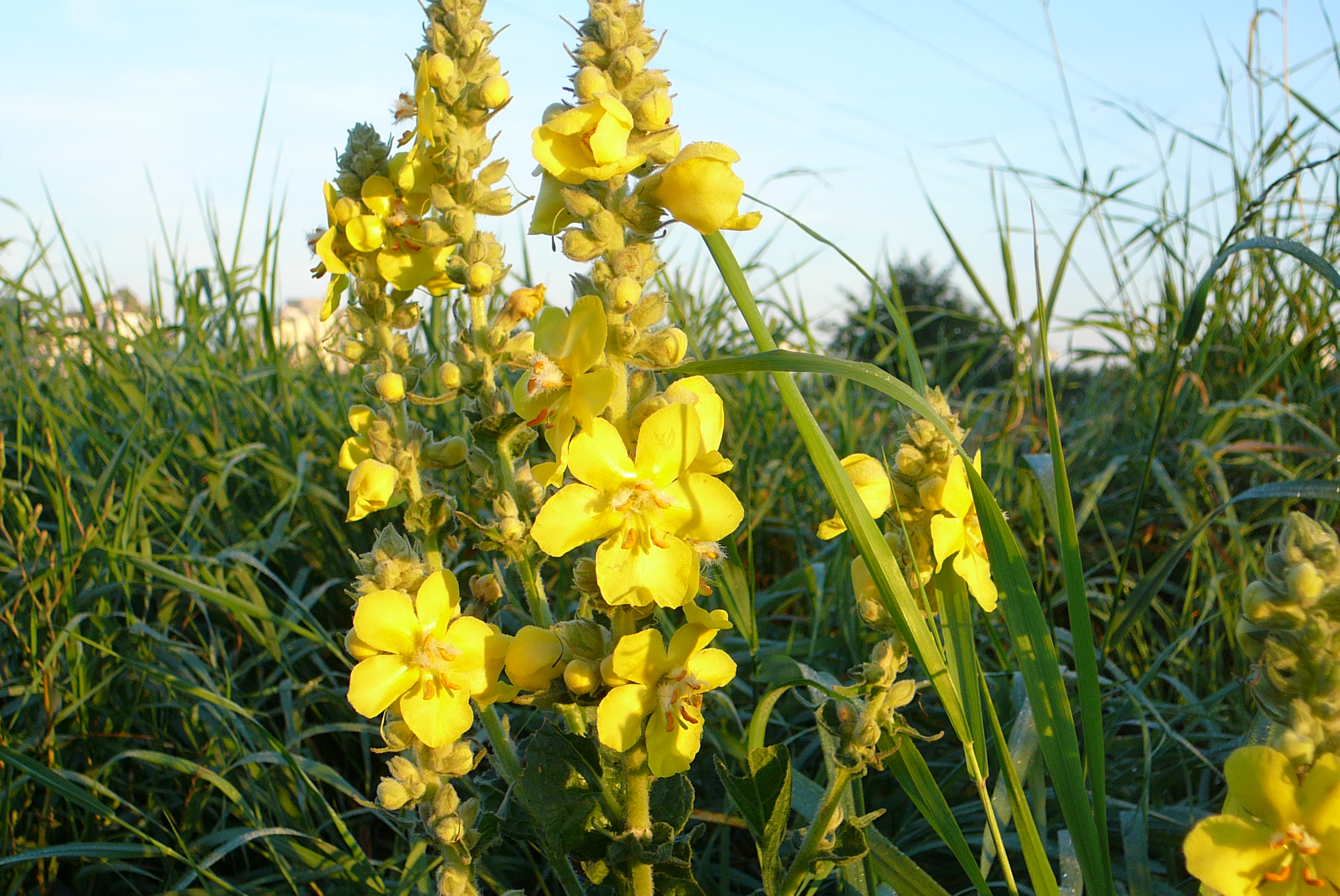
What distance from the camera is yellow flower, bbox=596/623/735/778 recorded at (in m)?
1.12

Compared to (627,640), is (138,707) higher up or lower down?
lower down

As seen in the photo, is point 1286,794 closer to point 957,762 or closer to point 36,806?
point 957,762

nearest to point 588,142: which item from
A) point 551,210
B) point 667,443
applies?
point 551,210

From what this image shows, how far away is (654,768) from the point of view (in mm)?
1138

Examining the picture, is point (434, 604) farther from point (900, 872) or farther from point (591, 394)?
point (900, 872)

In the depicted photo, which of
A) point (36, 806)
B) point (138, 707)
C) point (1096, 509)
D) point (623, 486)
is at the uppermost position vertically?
point (623, 486)

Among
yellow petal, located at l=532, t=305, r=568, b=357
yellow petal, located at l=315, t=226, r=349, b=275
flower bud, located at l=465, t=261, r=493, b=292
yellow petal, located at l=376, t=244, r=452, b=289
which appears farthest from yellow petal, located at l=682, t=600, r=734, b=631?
yellow petal, located at l=315, t=226, r=349, b=275

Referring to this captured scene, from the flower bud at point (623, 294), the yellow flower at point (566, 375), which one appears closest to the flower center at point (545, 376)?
the yellow flower at point (566, 375)

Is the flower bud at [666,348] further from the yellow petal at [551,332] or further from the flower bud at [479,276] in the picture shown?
the flower bud at [479,276]

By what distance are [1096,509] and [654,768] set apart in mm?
2587

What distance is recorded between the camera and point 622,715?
3.72ft

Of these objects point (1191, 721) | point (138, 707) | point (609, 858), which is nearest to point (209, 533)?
point (138, 707)

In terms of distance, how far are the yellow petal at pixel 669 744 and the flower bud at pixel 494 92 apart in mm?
1012

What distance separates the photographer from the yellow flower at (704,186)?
1157mm
